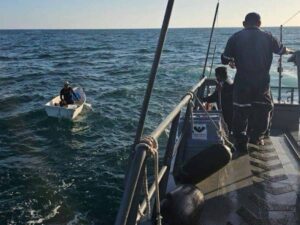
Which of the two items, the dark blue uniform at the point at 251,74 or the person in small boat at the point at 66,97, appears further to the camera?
the person in small boat at the point at 66,97

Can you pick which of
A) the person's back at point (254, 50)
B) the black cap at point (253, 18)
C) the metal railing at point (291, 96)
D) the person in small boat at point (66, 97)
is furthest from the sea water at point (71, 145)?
the black cap at point (253, 18)

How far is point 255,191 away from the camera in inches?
208

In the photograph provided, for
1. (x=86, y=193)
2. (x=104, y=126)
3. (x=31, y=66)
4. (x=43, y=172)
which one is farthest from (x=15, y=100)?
(x=31, y=66)

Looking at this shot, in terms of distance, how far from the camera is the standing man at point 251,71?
6137mm

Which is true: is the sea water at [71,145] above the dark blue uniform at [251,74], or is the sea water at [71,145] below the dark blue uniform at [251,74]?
below

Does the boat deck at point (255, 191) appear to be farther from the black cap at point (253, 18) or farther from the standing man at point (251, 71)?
the black cap at point (253, 18)

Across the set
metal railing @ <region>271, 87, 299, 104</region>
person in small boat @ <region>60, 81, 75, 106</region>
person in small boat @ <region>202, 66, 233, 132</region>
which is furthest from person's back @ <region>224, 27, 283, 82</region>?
person in small boat @ <region>60, 81, 75, 106</region>

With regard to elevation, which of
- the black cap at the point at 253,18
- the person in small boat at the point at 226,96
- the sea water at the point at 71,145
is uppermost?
the black cap at the point at 253,18

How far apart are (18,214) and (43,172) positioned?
347 cm

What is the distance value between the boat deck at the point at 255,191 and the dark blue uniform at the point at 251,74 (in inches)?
21.5

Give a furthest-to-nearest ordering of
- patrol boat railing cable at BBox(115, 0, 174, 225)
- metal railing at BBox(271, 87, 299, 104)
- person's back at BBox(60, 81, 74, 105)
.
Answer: person's back at BBox(60, 81, 74, 105)
metal railing at BBox(271, 87, 299, 104)
patrol boat railing cable at BBox(115, 0, 174, 225)

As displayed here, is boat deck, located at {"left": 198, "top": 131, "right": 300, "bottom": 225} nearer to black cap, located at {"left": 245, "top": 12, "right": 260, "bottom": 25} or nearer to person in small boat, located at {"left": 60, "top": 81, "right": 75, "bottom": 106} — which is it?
black cap, located at {"left": 245, "top": 12, "right": 260, "bottom": 25}

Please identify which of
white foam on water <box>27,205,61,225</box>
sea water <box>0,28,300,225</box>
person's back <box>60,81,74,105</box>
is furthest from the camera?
person's back <box>60,81,74,105</box>

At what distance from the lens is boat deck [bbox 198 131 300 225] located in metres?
4.61
